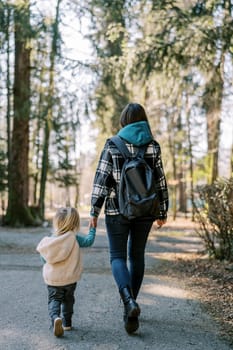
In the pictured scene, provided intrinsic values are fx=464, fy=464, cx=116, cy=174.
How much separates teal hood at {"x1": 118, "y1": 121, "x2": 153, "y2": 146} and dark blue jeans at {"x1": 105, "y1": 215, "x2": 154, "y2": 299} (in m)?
0.63

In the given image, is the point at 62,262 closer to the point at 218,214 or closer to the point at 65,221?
the point at 65,221

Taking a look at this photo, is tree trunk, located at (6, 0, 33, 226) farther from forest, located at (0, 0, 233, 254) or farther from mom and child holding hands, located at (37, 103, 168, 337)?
mom and child holding hands, located at (37, 103, 168, 337)

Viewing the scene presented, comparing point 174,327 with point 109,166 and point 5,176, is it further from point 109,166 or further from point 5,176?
point 5,176

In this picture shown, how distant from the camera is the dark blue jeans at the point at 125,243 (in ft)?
12.1

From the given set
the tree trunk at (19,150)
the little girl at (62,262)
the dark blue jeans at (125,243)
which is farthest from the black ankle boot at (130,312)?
the tree trunk at (19,150)

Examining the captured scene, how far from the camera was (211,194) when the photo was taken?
695 cm

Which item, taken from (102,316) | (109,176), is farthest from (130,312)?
(109,176)

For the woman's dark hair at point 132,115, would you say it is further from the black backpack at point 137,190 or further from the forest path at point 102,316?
the forest path at point 102,316

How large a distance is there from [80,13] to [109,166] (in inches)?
373

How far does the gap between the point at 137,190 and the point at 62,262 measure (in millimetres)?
813

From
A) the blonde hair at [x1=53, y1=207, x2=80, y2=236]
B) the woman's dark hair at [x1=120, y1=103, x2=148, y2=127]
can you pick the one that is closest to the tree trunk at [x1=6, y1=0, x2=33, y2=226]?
the woman's dark hair at [x1=120, y1=103, x2=148, y2=127]

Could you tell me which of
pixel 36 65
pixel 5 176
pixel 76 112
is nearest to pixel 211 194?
pixel 76 112

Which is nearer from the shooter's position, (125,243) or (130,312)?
(130,312)

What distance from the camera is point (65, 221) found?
366 cm
